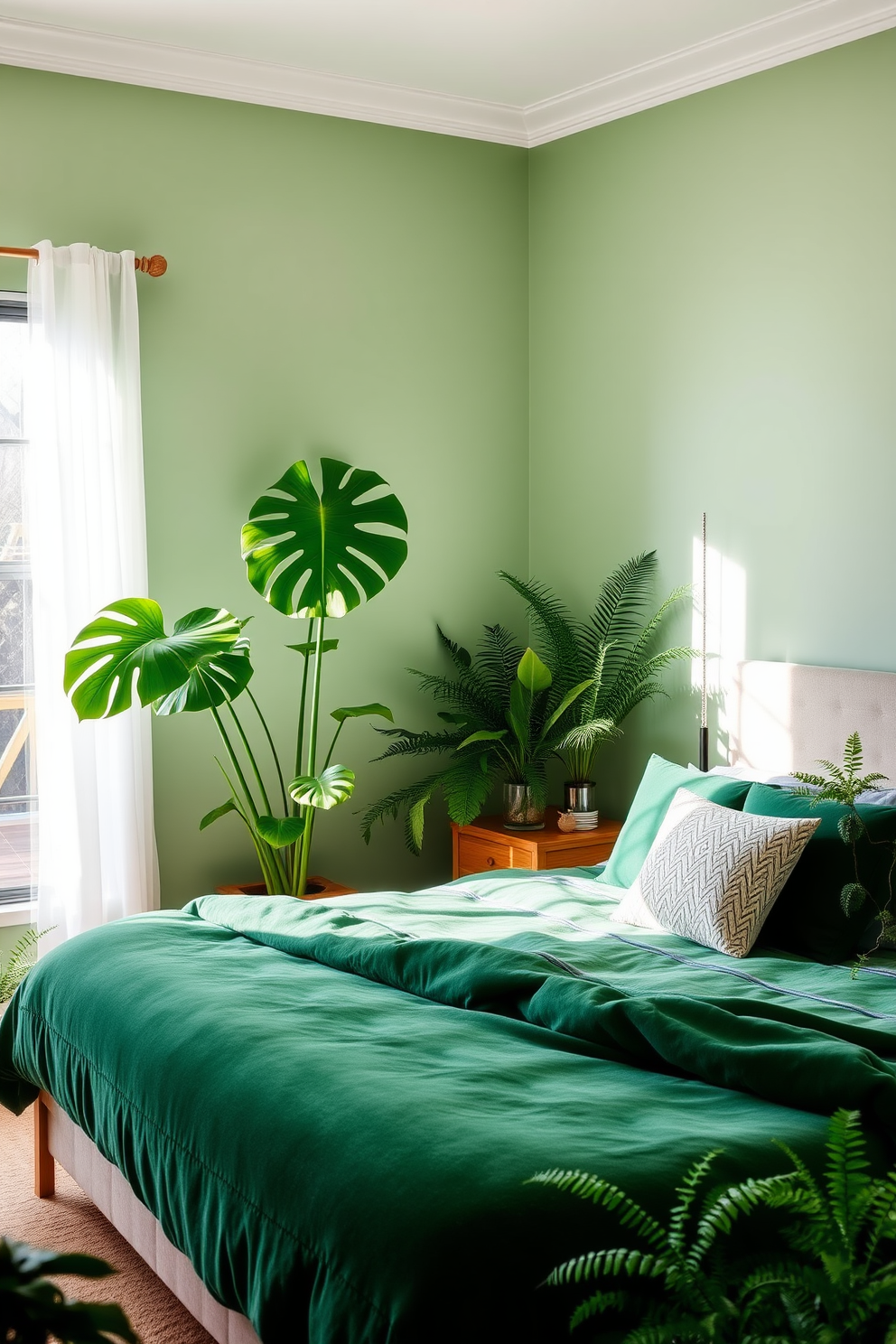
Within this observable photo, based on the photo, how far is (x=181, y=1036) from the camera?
234 cm

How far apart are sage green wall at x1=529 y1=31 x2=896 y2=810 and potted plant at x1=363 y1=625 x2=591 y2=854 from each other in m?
0.36

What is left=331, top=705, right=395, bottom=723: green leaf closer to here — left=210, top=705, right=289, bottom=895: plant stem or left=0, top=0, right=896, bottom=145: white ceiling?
left=210, top=705, right=289, bottom=895: plant stem

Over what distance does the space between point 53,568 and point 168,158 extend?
4.47 feet

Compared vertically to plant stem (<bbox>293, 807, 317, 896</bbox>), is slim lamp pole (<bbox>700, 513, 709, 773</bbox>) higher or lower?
higher

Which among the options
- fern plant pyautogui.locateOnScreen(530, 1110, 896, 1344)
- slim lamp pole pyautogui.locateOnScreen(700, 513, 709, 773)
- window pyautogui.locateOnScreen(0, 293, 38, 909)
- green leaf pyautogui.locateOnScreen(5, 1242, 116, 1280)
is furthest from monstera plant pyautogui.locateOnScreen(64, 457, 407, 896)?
green leaf pyautogui.locateOnScreen(5, 1242, 116, 1280)

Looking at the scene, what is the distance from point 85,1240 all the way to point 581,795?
6.96 feet

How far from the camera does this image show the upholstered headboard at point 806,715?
352 centimetres

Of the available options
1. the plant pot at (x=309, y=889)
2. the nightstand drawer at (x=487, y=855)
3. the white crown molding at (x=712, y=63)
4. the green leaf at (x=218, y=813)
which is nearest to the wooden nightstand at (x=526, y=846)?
the nightstand drawer at (x=487, y=855)

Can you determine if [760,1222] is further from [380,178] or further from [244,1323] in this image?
[380,178]

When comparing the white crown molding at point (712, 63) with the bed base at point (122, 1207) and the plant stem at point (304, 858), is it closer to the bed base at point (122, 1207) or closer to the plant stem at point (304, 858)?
the plant stem at point (304, 858)

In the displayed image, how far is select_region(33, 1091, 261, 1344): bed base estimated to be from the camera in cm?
217

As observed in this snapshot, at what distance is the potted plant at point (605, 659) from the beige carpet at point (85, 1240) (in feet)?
6.51

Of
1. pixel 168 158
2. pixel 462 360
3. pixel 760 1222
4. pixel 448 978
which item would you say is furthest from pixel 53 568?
pixel 760 1222

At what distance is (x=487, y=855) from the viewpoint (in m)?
4.46
